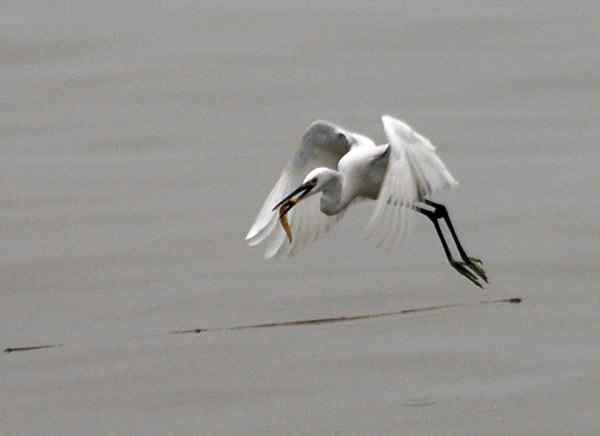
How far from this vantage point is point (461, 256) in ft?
31.1

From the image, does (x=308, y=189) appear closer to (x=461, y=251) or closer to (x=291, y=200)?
(x=291, y=200)

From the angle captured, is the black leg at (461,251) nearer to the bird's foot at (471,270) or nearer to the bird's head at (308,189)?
the bird's foot at (471,270)

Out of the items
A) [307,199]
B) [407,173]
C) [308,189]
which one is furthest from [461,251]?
[407,173]

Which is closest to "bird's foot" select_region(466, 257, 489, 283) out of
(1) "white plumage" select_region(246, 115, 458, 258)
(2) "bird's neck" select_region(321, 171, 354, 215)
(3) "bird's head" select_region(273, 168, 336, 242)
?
(1) "white plumage" select_region(246, 115, 458, 258)

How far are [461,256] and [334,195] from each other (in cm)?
86

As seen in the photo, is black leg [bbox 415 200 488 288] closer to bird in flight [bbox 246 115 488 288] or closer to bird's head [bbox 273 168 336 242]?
bird in flight [bbox 246 115 488 288]

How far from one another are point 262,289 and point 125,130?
9.05 ft

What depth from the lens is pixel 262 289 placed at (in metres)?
9.73

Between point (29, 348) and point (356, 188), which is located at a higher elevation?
point (356, 188)

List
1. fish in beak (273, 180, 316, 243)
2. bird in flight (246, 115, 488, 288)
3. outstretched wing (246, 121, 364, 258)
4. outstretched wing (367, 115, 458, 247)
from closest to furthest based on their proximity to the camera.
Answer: outstretched wing (367, 115, 458, 247) < bird in flight (246, 115, 488, 288) < fish in beak (273, 180, 316, 243) < outstretched wing (246, 121, 364, 258)

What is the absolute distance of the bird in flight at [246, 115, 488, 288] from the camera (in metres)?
8.26

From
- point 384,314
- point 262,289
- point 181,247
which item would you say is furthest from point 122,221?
point 384,314

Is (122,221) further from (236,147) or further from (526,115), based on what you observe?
(526,115)

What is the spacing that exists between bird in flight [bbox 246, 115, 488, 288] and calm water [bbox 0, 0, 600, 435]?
1.00 ft
